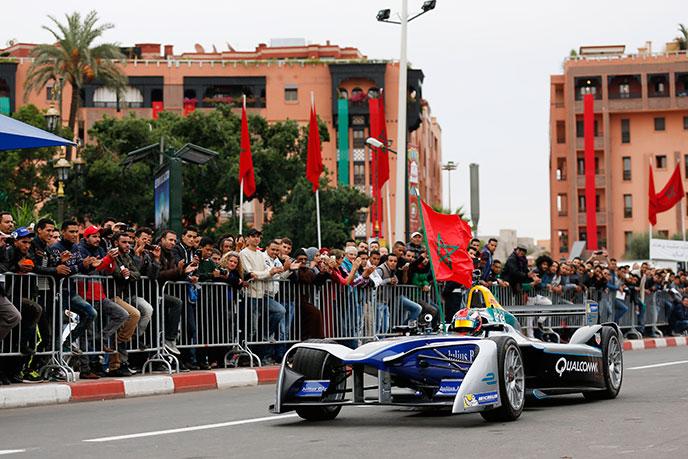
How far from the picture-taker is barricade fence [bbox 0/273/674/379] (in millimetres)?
14367

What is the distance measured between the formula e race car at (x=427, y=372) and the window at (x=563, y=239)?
320 feet

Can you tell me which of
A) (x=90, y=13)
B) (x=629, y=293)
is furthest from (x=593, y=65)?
(x=629, y=293)

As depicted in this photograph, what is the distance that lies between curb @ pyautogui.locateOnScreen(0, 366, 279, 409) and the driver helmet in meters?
4.82

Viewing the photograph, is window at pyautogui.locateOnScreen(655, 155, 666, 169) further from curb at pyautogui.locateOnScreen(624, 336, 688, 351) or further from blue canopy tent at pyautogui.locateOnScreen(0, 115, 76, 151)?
blue canopy tent at pyautogui.locateOnScreen(0, 115, 76, 151)

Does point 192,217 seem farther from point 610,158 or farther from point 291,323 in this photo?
point 291,323

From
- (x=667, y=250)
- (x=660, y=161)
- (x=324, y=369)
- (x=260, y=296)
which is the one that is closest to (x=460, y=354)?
(x=324, y=369)

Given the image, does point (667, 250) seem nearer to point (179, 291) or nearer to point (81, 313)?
point (179, 291)

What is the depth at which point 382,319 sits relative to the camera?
20.2 m

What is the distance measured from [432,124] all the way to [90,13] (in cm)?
6199

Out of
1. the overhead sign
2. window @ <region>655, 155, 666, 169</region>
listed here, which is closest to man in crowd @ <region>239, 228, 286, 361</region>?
the overhead sign

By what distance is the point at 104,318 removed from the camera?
15250 mm

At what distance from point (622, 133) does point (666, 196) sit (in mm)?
57475

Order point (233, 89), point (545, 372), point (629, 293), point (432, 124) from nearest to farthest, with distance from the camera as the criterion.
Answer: point (545, 372), point (629, 293), point (233, 89), point (432, 124)

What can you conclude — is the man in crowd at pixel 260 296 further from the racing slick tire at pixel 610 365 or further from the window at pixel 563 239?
the window at pixel 563 239
